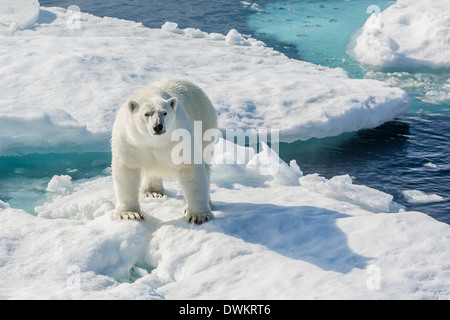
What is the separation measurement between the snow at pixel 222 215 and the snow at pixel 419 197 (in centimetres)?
52

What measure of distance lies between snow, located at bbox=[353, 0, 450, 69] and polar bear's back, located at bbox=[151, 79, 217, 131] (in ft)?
21.8

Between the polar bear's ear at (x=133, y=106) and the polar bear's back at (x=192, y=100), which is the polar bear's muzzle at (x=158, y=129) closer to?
the polar bear's ear at (x=133, y=106)

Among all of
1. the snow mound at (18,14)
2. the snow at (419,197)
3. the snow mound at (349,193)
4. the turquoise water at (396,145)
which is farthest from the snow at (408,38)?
the snow mound at (18,14)

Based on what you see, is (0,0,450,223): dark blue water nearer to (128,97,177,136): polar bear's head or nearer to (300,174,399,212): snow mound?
(300,174,399,212): snow mound

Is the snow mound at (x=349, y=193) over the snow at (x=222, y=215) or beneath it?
beneath

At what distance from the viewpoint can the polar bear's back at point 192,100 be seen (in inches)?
200

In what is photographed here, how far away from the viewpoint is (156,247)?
4527 mm

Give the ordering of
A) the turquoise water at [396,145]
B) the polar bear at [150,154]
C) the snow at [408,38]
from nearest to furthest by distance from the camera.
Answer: the polar bear at [150,154] → the turquoise water at [396,145] → the snow at [408,38]

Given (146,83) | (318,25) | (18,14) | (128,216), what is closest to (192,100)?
(128,216)

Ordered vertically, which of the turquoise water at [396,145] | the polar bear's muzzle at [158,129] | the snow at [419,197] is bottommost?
the snow at [419,197]

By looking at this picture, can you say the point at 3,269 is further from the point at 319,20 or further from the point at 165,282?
the point at 319,20

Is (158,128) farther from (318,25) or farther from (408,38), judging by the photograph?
(318,25)

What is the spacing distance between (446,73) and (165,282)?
822 cm

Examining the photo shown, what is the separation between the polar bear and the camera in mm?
4367
